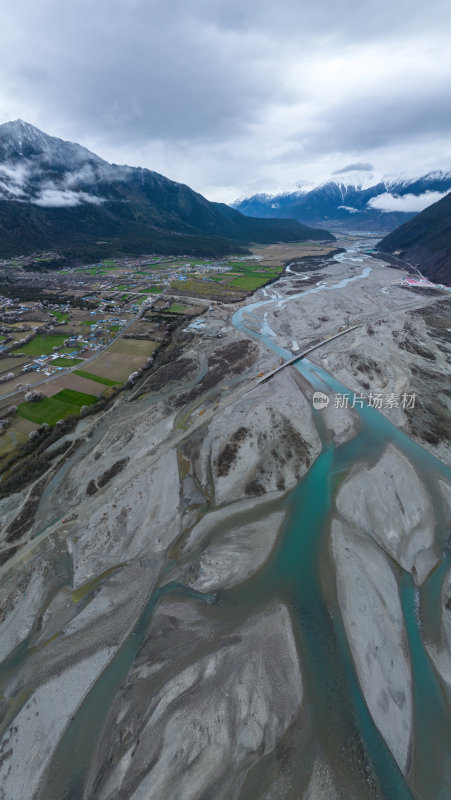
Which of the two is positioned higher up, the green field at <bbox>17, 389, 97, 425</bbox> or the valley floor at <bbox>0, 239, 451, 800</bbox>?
the green field at <bbox>17, 389, 97, 425</bbox>

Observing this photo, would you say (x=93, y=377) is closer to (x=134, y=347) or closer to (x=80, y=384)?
(x=80, y=384)

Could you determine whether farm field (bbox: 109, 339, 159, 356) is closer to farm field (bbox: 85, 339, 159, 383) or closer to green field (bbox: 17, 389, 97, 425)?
farm field (bbox: 85, 339, 159, 383)

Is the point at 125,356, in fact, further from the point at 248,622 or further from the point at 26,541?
the point at 248,622

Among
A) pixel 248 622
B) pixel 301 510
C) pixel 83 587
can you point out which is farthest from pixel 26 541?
pixel 301 510

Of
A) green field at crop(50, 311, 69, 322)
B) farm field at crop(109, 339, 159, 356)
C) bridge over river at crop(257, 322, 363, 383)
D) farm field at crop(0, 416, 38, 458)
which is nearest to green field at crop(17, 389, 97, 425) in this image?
farm field at crop(0, 416, 38, 458)

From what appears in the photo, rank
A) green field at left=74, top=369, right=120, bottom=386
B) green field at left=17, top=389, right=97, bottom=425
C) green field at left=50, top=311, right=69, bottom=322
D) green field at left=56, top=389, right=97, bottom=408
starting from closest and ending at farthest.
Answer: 1. green field at left=17, top=389, right=97, bottom=425
2. green field at left=56, top=389, right=97, bottom=408
3. green field at left=74, top=369, right=120, bottom=386
4. green field at left=50, top=311, right=69, bottom=322
